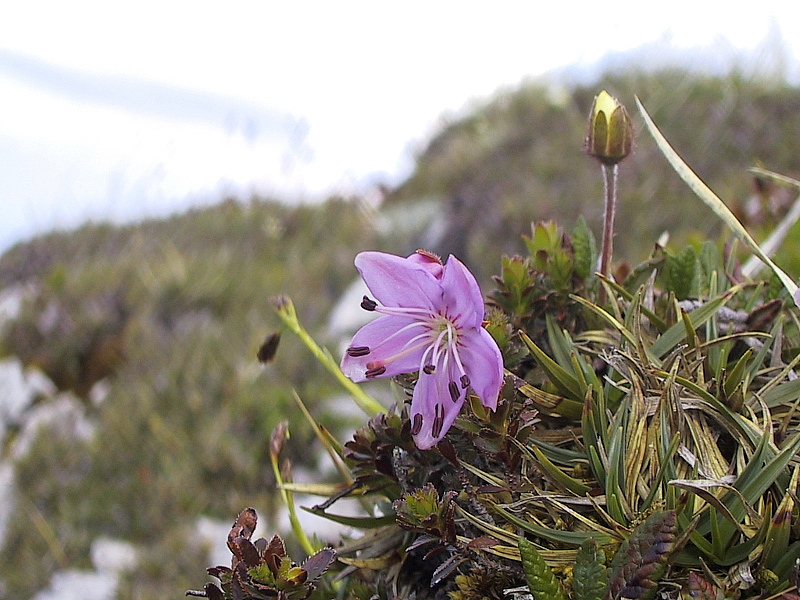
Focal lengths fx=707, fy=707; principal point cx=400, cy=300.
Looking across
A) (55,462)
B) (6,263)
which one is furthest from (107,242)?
(55,462)

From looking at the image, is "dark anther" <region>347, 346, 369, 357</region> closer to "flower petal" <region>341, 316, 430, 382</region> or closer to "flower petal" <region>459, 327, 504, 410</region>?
"flower petal" <region>341, 316, 430, 382</region>

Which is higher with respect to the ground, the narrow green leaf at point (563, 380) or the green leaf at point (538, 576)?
the narrow green leaf at point (563, 380)

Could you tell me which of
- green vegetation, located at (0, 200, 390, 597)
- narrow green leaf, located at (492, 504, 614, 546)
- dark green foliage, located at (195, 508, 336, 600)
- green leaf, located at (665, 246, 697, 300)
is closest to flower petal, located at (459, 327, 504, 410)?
narrow green leaf, located at (492, 504, 614, 546)

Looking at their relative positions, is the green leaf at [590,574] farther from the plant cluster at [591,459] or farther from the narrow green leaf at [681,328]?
the narrow green leaf at [681,328]

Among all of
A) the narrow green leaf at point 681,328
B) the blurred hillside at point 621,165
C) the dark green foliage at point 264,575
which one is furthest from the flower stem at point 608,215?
the blurred hillside at point 621,165

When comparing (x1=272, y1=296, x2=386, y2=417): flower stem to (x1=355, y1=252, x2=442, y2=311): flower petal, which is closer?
(x1=355, y1=252, x2=442, y2=311): flower petal

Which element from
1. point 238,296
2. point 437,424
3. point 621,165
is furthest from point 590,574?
point 238,296
